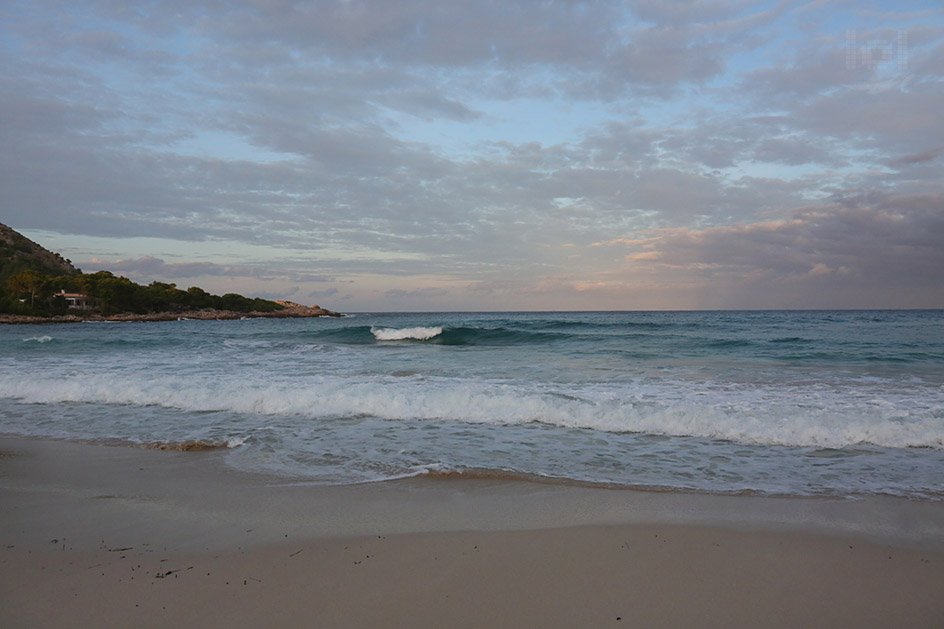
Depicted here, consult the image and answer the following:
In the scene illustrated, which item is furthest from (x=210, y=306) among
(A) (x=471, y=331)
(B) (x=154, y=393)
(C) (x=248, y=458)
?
(C) (x=248, y=458)

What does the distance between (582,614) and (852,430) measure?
5.89m

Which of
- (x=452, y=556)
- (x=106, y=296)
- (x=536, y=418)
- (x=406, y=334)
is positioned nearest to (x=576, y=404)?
(x=536, y=418)

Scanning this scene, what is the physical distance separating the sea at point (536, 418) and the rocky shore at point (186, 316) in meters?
51.4

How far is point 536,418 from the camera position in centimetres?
786

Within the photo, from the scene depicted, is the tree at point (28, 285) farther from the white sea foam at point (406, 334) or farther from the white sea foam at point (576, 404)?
the white sea foam at point (576, 404)

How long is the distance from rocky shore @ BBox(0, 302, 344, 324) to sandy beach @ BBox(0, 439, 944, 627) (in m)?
65.0

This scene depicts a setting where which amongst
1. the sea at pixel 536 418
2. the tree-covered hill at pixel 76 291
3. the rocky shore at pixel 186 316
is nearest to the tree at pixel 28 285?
the tree-covered hill at pixel 76 291

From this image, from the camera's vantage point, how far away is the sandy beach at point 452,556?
2.73 meters

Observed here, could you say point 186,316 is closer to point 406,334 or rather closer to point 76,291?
point 76,291

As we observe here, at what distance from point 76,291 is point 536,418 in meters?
82.2

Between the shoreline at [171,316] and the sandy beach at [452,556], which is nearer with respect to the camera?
the sandy beach at [452,556]

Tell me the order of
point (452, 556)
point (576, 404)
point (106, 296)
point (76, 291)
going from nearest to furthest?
point (452, 556) → point (576, 404) → point (106, 296) → point (76, 291)

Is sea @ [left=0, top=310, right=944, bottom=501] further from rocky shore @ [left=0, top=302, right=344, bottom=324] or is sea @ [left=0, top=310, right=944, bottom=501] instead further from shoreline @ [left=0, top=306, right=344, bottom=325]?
rocky shore @ [left=0, top=302, right=344, bottom=324]

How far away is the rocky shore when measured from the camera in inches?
2151
